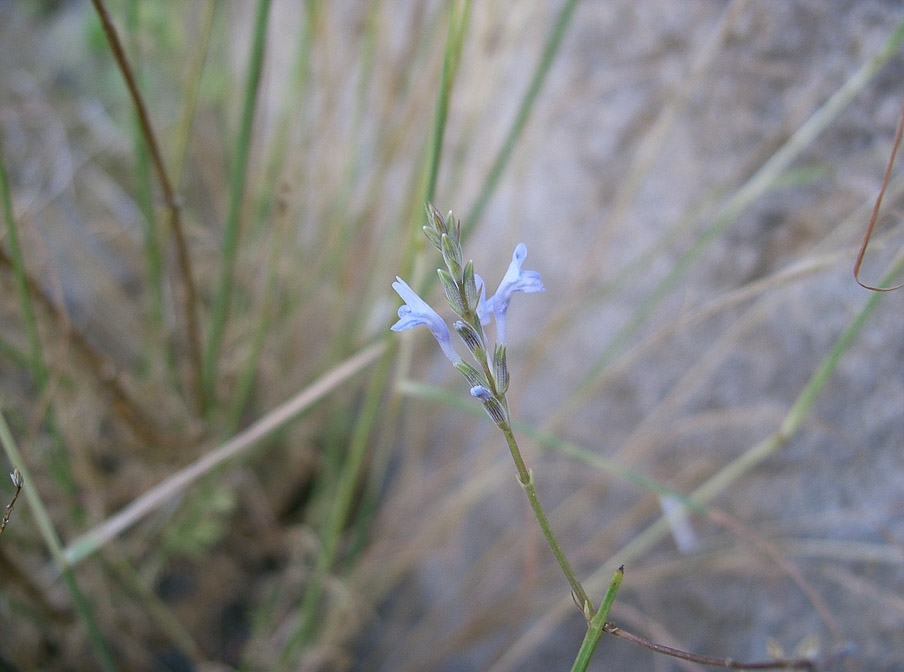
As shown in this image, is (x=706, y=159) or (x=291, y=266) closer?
(x=706, y=159)

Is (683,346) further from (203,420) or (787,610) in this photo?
(203,420)

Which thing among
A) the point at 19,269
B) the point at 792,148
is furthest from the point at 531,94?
the point at 19,269

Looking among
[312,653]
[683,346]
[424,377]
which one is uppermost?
[424,377]

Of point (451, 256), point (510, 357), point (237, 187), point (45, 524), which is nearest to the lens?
point (451, 256)

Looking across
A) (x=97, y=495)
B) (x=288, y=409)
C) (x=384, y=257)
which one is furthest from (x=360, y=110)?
(x=97, y=495)

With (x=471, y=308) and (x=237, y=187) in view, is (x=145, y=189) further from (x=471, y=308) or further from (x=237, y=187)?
(x=471, y=308)
